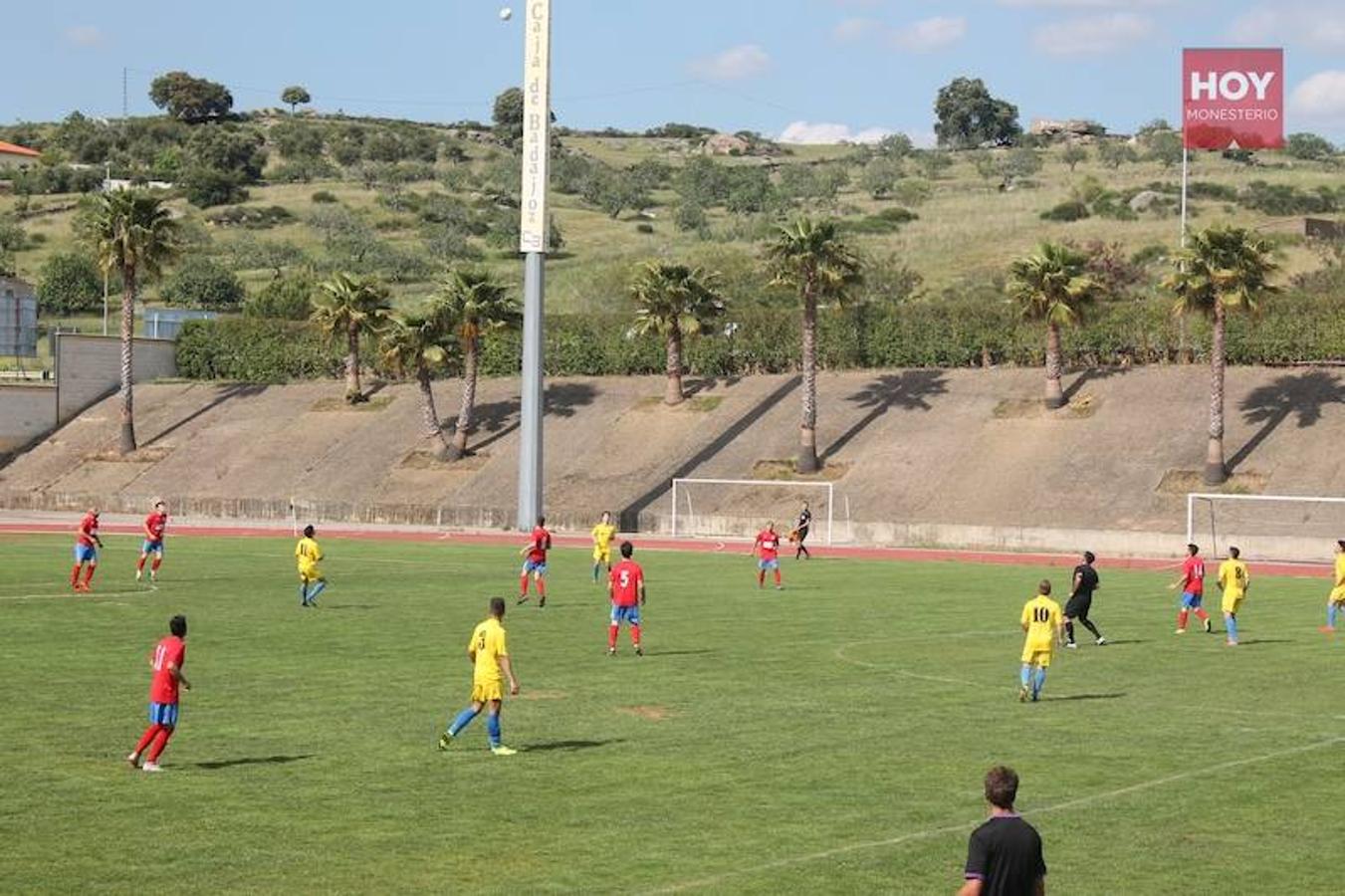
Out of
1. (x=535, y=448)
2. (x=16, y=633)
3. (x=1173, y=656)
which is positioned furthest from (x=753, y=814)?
(x=535, y=448)

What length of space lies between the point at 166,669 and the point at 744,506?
2325 inches

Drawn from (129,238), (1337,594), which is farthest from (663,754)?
(129,238)

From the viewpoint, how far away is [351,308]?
97.9 metres

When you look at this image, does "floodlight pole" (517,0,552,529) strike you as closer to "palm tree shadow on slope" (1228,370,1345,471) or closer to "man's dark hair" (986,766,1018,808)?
"palm tree shadow on slope" (1228,370,1345,471)

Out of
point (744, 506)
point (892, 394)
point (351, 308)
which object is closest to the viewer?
point (744, 506)

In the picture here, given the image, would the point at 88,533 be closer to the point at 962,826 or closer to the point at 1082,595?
the point at 1082,595

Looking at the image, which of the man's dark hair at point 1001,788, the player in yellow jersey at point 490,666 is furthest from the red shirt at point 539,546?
the man's dark hair at point 1001,788

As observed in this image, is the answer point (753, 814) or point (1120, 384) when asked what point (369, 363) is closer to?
point (1120, 384)

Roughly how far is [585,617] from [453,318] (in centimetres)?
5108

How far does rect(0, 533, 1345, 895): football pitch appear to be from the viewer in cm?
1786

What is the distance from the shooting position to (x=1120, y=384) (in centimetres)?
8481

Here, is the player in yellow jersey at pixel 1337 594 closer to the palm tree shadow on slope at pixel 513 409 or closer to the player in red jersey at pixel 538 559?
the player in red jersey at pixel 538 559

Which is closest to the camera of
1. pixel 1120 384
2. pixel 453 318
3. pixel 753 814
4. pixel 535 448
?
pixel 753 814

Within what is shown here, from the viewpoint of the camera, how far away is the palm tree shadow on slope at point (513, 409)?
95.6 m
